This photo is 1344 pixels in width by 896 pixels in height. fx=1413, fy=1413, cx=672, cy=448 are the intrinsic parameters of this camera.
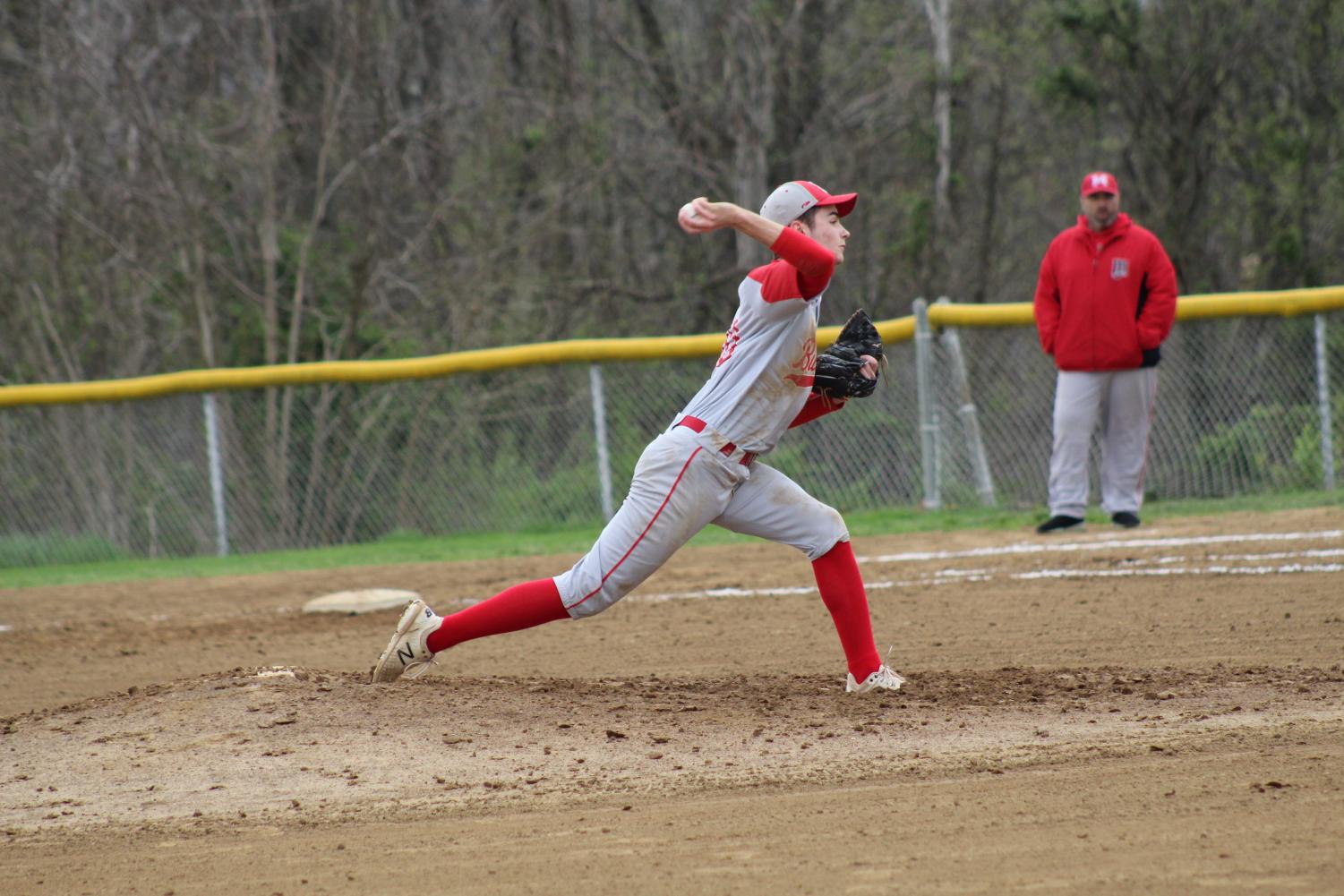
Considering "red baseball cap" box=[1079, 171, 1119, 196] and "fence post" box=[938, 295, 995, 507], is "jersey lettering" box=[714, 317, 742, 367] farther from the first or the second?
"fence post" box=[938, 295, 995, 507]

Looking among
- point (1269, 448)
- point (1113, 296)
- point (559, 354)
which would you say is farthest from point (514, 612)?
point (1269, 448)

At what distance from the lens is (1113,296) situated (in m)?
9.66

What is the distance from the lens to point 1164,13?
16.1 m

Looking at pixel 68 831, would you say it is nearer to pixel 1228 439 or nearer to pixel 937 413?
pixel 937 413

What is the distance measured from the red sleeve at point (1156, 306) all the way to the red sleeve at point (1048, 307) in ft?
1.93

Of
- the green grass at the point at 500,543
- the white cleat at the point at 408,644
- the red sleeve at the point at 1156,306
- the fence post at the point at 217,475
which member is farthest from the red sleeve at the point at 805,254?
the fence post at the point at 217,475

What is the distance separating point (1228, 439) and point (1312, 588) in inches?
188

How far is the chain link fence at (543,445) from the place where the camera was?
11602 mm

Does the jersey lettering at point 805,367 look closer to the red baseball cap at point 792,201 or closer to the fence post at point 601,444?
the red baseball cap at point 792,201

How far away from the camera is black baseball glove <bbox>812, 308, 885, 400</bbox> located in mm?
5207

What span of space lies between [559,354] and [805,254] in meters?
8.14

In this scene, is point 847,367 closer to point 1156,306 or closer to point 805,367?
point 805,367

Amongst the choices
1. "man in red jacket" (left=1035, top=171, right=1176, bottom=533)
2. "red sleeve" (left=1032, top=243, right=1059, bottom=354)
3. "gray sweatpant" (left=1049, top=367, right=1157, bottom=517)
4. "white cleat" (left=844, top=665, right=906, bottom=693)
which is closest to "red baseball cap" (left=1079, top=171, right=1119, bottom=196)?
"man in red jacket" (left=1035, top=171, right=1176, bottom=533)

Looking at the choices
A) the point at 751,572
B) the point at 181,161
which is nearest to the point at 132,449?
the point at 181,161
